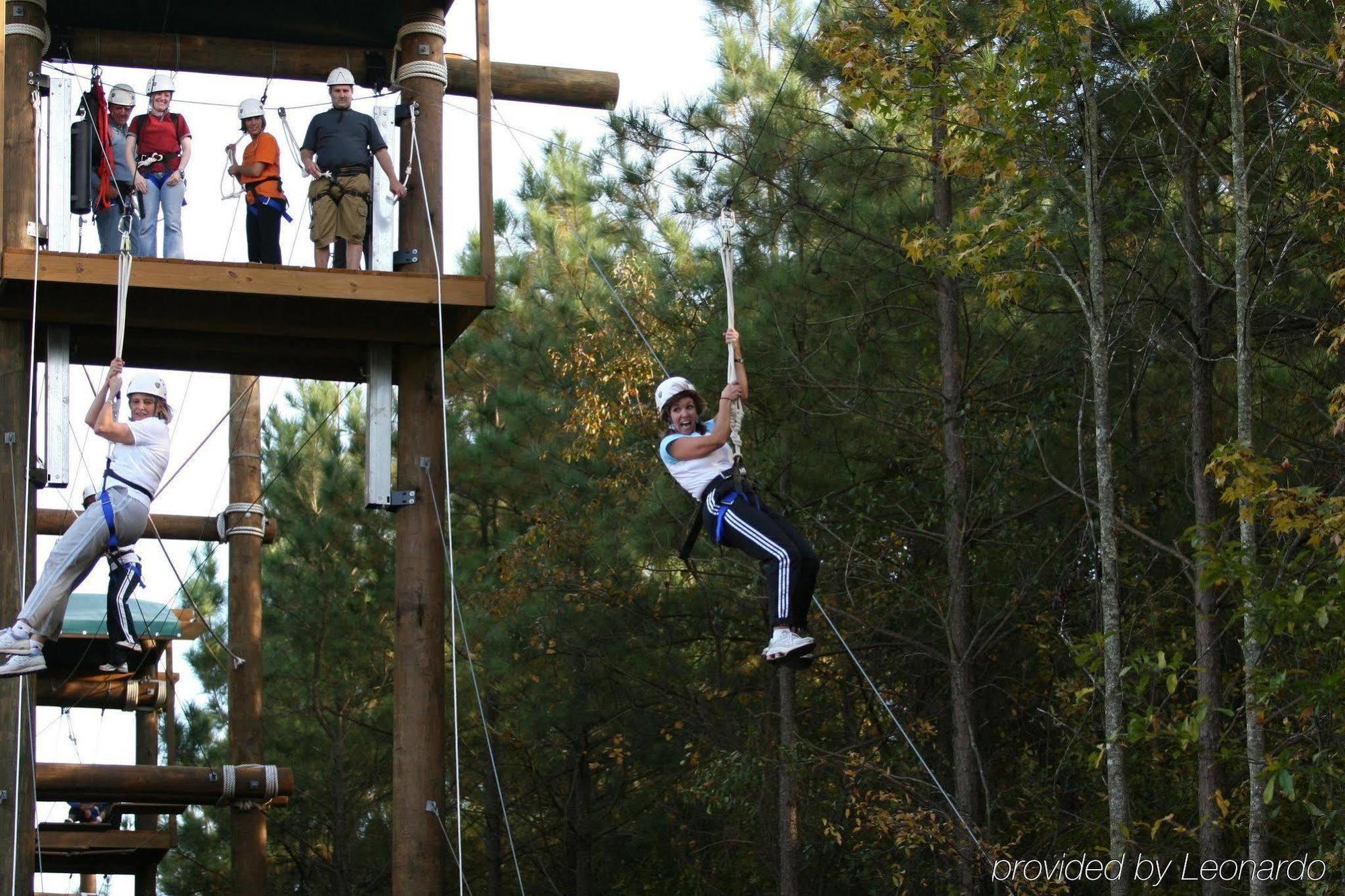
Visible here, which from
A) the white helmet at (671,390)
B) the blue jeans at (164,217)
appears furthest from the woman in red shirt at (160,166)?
the white helmet at (671,390)

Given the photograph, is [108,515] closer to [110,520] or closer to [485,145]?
[110,520]

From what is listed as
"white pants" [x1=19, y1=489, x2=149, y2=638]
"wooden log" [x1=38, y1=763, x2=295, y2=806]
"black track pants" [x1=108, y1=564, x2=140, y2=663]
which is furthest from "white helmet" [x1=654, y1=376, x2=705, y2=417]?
"wooden log" [x1=38, y1=763, x2=295, y2=806]

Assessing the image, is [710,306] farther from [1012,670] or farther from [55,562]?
[55,562]

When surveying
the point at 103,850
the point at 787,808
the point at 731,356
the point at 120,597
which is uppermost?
the point at 731,356

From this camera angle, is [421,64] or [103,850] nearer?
[421,64]

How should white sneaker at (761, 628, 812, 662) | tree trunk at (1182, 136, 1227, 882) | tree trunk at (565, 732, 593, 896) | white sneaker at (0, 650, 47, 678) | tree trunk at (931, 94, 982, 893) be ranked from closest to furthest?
white sneaker at (761, 628, 812, 662) < white sneaker at (0, 650, 47, 678) < tree trunk at (1182, 136, 1227, 882) < tree trunk at (931, 94, 982, 893) < tree trunk at (565, 732, 593, 896)

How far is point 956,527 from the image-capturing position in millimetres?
14992

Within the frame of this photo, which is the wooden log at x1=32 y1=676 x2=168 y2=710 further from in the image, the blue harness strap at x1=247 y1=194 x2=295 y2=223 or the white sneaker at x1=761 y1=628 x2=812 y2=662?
the white sneaker at x1=761 y1=628 x2=812 y2=662

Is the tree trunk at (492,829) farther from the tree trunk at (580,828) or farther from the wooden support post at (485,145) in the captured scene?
the wooden support post at (485,145)

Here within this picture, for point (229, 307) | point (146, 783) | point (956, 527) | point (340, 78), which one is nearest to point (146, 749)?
point (146, 783)

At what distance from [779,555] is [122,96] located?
484 centimetres

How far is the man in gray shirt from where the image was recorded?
10.5 metres

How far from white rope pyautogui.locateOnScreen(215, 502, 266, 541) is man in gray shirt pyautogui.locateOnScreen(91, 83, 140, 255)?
15.4ft

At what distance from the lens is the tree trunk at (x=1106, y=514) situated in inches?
423
